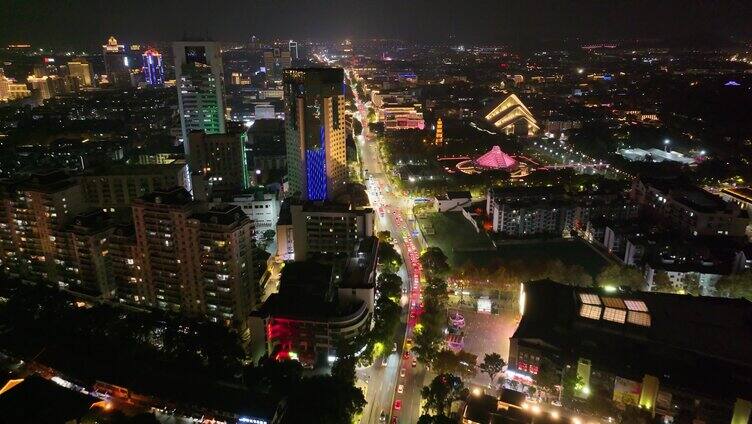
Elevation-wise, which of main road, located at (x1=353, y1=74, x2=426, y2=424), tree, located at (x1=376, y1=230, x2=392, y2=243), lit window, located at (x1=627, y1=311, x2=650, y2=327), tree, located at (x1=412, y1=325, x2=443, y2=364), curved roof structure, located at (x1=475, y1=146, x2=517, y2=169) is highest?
Answer: curved roof structure, located at (x1=475, y1=146, x2=517, y2=169)

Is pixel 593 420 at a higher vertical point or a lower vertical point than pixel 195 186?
lower

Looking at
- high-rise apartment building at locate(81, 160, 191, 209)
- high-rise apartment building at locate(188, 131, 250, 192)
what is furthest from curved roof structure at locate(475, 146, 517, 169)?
high-rise apartment building at locate(81, 160, 191, 209)

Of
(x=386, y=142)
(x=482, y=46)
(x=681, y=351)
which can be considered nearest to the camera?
(x=681, y=351)

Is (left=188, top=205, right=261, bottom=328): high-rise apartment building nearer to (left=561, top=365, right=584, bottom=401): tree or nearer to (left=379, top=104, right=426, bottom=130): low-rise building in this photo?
(left=561, top=365, right=584, bottom=401): tree

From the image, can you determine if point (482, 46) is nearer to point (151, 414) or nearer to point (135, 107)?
point (135, 107)

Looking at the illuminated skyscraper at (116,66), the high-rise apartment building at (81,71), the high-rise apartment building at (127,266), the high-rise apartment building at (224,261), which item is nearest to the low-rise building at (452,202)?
the high-rise apartment building at (224,261)

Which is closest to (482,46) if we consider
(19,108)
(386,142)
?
(386,142)

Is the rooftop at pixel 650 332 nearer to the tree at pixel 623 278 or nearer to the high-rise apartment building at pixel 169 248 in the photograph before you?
the tree at pixel 623 278
